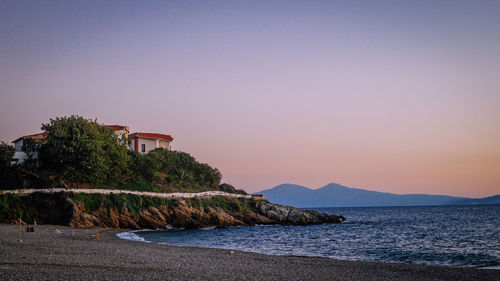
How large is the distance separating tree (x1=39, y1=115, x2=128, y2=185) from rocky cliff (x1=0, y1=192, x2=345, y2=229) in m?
3.92

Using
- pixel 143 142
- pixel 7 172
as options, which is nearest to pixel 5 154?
pixel 7 172

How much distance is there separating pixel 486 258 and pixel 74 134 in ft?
170

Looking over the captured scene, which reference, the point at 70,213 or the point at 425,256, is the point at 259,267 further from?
the point at 70,213

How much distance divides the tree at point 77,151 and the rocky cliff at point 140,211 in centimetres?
392

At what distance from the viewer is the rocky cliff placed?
49.7 metres

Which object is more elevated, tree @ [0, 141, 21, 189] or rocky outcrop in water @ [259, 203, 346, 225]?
tree @ [0, 141, 21, 189]

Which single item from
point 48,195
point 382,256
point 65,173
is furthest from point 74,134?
point 382,256

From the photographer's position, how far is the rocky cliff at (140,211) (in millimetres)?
49688

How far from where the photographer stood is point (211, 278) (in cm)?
1683

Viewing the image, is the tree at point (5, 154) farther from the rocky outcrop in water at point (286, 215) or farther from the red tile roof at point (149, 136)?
the rocky outcrop in water at point (286, 215)

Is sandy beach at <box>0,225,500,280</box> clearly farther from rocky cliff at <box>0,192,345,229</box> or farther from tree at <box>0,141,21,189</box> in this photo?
tree at <box>0,141,21,189</box>

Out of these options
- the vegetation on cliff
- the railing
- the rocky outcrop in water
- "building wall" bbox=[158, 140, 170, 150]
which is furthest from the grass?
"building wall" bbox=[158, 140, 170, 150]

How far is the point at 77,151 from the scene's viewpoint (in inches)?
2222

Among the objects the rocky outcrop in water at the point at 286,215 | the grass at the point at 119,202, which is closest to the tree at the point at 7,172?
the grass at the point at 119,202
